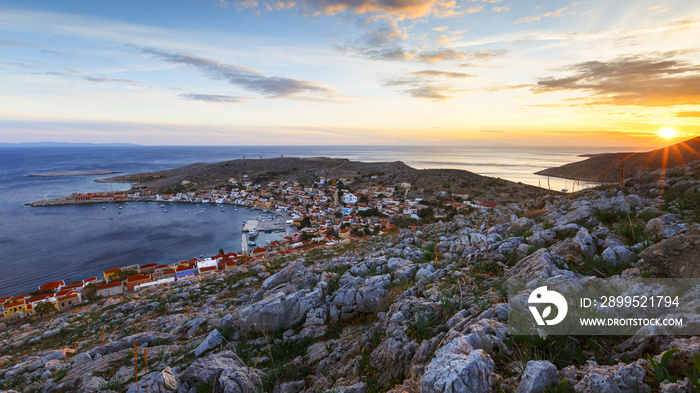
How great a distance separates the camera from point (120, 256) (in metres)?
36.6

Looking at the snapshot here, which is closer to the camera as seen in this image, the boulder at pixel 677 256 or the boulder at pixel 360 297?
the boulder at pixel 677 256

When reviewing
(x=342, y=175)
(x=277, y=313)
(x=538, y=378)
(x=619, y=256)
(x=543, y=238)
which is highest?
(x=619, y=256)

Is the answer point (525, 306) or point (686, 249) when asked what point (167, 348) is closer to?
point (525, 306)

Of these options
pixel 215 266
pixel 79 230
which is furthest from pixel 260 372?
pixel 79 230

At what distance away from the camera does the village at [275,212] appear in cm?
2172

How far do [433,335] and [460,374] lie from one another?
4.85ft

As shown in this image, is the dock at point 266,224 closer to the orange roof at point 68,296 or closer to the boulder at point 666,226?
the orange roof at point 68,296

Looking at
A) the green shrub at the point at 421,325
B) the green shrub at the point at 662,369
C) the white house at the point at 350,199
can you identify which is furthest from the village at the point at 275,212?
the green shrub at the point at 662,369

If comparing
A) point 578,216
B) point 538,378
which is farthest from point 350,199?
point 538,378

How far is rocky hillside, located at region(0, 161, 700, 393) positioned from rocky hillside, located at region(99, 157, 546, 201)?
33077 mm

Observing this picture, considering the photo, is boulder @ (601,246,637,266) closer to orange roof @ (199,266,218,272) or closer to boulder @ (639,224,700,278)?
boulder @ (639,224,700,278)
